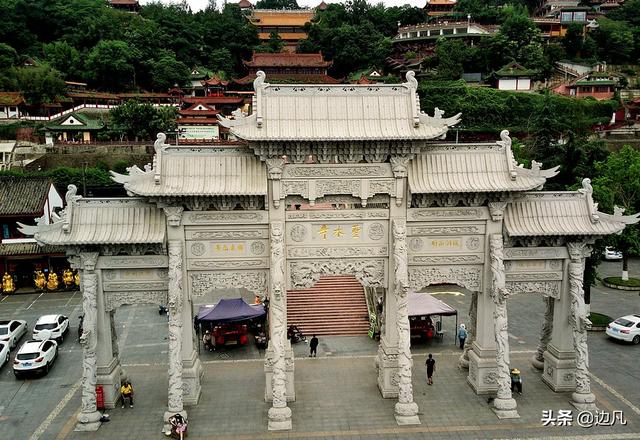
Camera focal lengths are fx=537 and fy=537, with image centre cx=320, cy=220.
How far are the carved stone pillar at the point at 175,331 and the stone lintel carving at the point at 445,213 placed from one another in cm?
637

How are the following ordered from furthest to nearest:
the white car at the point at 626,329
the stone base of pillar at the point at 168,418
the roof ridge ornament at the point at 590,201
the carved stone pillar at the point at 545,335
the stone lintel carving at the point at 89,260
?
the white car at the point at 626,329, the carved stone pillar at the point at 545,335, the roof ridge ornament at the point at 590,201, the stone lintel carving at the point at 89,260, the stone base of pillar at the point at 168,418

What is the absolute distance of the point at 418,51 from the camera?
71.8 meters

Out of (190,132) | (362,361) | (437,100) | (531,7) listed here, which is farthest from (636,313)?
(531,7)

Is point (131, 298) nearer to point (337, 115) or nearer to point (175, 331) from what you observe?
point (175, 331)

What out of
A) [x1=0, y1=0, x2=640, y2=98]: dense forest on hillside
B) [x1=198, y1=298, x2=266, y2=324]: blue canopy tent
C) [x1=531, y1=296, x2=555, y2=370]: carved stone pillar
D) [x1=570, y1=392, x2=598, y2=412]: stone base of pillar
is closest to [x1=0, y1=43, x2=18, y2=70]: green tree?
[x1=0, y1=0, x2=640, y2=98]: dense forest on hillside

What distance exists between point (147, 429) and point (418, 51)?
218 feet

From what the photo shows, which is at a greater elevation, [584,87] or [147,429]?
[584,87]

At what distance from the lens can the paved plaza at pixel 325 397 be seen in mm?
13727

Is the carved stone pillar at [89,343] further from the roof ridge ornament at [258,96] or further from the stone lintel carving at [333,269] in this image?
the roof ridge ornament at [258,96]

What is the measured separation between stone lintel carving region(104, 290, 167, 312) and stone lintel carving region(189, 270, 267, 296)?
2.92 feet

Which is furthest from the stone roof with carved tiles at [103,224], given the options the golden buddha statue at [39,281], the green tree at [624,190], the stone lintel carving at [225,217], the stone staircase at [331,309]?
the green tree at [624,190]

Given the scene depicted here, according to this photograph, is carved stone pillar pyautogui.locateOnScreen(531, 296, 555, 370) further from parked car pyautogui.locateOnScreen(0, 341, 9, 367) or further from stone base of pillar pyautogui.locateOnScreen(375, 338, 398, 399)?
parked car pyautogui.locateOnScreen(0, 341, 9, 367)

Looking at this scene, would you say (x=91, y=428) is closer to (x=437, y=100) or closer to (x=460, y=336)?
(x=460, y=336)

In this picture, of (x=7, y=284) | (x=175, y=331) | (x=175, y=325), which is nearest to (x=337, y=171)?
(x=175, y=325)
